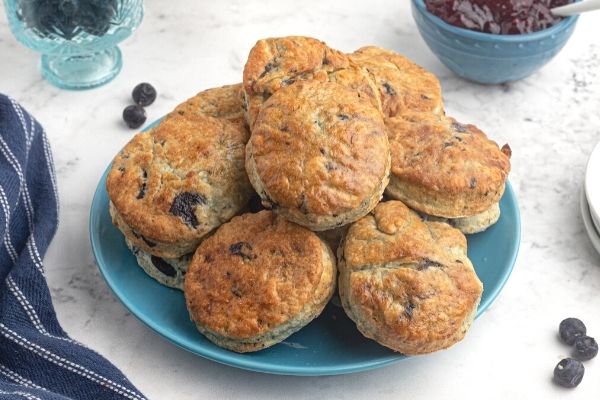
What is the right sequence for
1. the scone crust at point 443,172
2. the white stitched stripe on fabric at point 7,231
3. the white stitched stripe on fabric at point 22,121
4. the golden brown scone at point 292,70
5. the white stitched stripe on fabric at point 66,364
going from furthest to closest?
the white stitched stripe on fabric at point 22,121
the white stitched stripe on fabric at point 7,231
the golden brown scone at point 292,70
the scone crust at point 443,172
the white stitched stripe on fabric at point 66,364

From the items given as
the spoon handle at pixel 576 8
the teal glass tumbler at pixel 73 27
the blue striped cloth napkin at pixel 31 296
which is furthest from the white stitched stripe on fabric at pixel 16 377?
the spoon handle at pixel 576 8

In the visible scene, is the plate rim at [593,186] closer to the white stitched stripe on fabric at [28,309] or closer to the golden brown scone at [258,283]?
the golden brown scone at [258,283]

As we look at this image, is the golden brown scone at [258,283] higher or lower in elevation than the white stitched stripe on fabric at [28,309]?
higher

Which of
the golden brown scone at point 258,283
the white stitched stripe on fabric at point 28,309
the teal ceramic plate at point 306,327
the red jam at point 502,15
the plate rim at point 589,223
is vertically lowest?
the plate rim at point 589,223

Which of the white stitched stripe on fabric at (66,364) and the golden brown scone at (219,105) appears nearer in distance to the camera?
the white stitched stripe on fabric at (66,364)

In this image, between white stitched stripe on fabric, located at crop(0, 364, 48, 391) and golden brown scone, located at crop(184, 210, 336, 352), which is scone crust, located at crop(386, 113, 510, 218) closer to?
golden brown scone, located at crop(184, 210, 336, 352)

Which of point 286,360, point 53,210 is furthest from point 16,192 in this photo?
Answer: point 286,360
